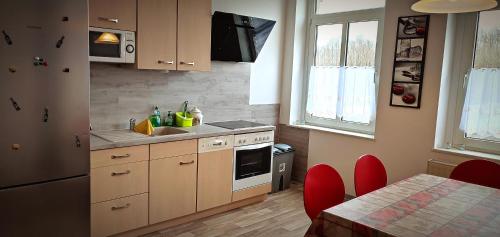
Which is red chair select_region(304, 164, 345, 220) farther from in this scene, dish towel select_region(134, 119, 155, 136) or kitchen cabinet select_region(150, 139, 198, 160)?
dish towel select_region(134, 119, 155, 136)

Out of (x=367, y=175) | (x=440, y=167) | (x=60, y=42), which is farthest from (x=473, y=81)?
(x=60, y=42)

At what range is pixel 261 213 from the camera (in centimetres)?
386

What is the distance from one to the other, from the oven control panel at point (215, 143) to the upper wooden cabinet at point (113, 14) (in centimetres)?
114

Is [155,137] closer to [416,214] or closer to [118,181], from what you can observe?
[118,181]

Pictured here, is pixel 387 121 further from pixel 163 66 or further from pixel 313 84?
pixel 163 66

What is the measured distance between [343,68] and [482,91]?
1.48m

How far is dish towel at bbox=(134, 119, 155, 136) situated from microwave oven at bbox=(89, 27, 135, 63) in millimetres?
544

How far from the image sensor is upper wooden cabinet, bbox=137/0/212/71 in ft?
10.5

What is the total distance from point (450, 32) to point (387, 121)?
3.32 ft

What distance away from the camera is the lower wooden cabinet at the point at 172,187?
3201 millimetres

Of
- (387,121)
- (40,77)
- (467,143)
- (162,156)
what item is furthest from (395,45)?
(40,77)

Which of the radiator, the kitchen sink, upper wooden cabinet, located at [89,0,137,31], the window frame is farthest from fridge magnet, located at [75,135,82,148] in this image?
the window frame

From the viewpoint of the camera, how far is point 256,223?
3600 mm

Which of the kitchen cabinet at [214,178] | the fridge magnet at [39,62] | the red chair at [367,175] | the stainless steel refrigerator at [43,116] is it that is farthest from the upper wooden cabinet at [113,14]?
the red chair at [367,175]
